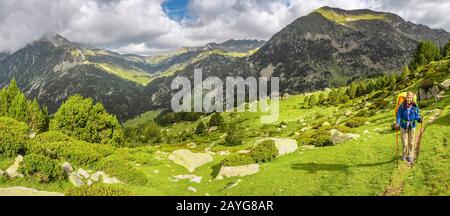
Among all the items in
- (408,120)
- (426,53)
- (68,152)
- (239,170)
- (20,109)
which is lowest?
(239,170)

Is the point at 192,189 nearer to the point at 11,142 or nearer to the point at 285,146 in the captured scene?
the point at 285,146

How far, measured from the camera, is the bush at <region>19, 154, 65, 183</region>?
27.4m

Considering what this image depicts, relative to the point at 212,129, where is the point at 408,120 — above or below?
above

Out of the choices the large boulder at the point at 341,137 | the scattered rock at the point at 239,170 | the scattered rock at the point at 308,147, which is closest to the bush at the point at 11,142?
the scattered rock at the point at 239,170

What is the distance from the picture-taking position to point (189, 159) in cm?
4231

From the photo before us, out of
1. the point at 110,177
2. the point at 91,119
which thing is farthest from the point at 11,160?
the point at 91,119

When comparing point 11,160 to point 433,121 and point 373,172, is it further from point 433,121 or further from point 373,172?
point 433,121

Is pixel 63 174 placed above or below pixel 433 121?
below

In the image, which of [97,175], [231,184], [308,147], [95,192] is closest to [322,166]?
[231,184]

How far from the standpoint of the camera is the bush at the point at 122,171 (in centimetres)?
3184

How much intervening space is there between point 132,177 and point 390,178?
21.2 m

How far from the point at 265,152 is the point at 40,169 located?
2025 cm

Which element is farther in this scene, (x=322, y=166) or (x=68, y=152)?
(x=68, y=152)
